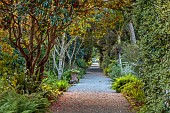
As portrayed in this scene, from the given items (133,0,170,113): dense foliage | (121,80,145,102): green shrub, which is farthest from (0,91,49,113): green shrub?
(121,80,145,102): green shrub

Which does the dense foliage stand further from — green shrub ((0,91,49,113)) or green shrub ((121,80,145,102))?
green shrub ((0,91,49,113))

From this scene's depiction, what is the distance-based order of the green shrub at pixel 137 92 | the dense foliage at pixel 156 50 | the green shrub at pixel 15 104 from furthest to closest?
the green shrub at pixel 137 92
the dense foliage at pixel 156 50
the green shrub at pixel 15 104

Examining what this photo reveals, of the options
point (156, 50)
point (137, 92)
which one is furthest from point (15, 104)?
point (137, 92)

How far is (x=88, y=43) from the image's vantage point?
3225 centimetres

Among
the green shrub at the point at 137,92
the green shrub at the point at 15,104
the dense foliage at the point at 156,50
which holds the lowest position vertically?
the green shrub at the point at 137,92

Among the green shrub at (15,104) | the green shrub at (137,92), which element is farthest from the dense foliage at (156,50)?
the green shrub at (15,104)

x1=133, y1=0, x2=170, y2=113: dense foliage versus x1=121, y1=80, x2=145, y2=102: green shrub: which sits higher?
x1=133, y1=0, x2=170, y2=113: dense foliage

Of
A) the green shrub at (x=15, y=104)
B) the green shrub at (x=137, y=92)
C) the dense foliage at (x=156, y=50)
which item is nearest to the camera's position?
the green shrub at (x=15, y=104)

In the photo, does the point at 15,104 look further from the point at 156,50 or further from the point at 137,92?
the point at 137,92

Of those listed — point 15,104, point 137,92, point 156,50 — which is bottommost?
point 137,92

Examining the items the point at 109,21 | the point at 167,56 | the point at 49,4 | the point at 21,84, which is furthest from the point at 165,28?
the point at 109,21

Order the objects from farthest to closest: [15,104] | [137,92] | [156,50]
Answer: [137,92] → [156,50] → [15,104]

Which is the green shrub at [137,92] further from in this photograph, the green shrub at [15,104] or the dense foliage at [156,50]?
the green shrub at [15,104]

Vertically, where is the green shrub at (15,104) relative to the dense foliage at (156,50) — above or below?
below
